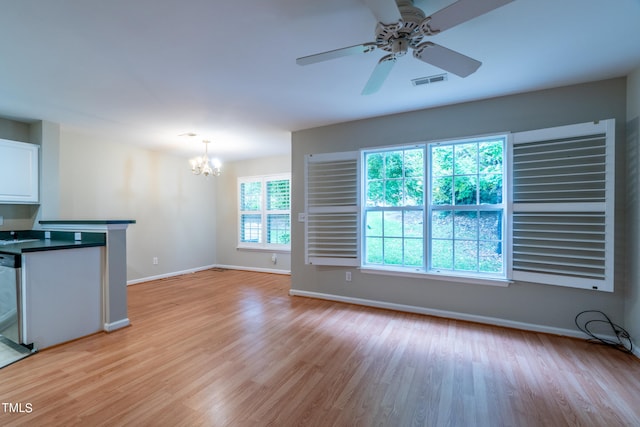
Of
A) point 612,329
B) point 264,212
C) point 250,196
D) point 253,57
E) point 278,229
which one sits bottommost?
point 612,329

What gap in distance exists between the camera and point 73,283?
8.91 feet

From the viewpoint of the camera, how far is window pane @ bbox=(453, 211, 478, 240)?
3.17 m

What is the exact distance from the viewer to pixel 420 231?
344cm

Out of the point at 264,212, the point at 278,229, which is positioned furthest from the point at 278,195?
the point at 278,229

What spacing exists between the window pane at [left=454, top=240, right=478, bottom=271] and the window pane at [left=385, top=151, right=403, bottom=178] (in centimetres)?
111

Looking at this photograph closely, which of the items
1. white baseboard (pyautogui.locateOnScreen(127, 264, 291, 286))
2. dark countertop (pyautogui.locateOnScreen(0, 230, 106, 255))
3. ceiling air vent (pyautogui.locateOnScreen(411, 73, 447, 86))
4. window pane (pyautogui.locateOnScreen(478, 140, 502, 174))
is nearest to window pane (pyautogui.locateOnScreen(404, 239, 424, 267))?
window pane (pyautogui.locateOnScreen(478, 140, 502, 174))

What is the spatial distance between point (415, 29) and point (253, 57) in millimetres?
1274

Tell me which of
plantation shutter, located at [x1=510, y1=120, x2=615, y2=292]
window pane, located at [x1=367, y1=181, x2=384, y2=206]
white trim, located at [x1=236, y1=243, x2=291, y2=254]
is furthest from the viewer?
white trim, located at [x1=236, y1=243, x2=291, y2=254]

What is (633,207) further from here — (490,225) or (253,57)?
(253,57)

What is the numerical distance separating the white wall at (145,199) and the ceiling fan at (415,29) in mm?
4340

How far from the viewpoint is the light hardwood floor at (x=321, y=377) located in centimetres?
167

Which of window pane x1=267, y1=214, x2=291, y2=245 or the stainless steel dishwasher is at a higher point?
window pane x1=267, y1=214, x2=291, y2=245

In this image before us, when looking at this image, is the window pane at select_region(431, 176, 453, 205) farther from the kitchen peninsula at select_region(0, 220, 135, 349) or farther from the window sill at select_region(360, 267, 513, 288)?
the kitchen peninsula at select_region(0, 220, 135, 349)

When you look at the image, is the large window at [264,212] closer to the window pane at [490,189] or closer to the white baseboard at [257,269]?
the white baseboard at [257,269]
